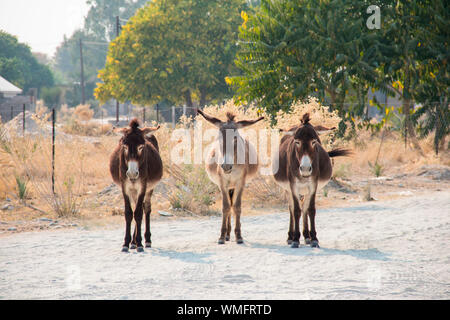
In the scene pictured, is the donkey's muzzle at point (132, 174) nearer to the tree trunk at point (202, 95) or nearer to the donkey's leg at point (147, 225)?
the donkey's leg at point (147, 225)

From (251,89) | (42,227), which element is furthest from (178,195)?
(251,89)

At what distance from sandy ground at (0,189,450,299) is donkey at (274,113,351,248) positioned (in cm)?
40

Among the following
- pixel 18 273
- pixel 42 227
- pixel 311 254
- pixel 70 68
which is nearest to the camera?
pixel 18 273

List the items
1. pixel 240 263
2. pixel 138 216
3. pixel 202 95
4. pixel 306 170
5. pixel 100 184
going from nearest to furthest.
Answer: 1. pixel 240 263
2. pixel 306 170
3. pixel 138 216
4. pixel 100 184
5. pixel 202 95

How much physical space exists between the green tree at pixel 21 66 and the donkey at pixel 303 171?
54398 mm

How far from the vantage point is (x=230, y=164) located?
8.67 metres

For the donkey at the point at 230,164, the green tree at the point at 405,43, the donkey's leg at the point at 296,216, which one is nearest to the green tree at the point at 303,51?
the green tree at the point at 405,43

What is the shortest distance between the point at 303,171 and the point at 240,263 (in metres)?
1.63

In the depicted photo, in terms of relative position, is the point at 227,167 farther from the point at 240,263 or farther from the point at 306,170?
the point at 240,263

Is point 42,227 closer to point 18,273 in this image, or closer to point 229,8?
point 18,273

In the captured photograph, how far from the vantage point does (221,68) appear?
1548 inches

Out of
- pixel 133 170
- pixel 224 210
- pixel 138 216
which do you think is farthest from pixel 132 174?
pixel 224 210

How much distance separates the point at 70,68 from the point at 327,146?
12750 cm

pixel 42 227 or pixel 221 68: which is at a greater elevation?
pixel 221 68
